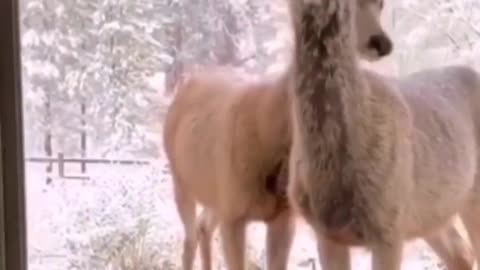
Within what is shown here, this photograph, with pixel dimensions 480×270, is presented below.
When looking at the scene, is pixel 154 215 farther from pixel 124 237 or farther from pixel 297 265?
pixel 297 265

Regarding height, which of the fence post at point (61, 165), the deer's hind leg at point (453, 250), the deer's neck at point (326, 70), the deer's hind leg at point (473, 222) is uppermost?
the deer's neck at point (326, 70)

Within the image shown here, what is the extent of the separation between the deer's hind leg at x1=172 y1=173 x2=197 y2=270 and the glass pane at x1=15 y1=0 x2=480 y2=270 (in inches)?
0.8

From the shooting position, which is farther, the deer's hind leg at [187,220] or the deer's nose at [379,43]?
the deer's hind leg at [187,220]

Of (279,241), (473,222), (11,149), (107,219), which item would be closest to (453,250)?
(473,222)

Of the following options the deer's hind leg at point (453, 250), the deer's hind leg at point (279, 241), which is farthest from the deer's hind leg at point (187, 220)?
the deer's hind leg at point (453, 250)

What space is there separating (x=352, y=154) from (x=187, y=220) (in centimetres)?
35

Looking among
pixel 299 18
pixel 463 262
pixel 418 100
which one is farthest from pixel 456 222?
pixel 299 18

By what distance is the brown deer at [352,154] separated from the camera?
1.19 meters

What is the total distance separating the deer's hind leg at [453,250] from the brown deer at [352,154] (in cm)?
10

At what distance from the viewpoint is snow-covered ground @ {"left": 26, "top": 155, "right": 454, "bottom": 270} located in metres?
1.48

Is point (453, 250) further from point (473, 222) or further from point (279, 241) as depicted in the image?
point (279, 241)

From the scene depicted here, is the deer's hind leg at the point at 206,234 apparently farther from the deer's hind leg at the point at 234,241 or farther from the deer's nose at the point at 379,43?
the deer's nose at the point at 379,43

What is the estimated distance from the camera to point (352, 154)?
120 centimetres

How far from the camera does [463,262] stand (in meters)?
1.41
